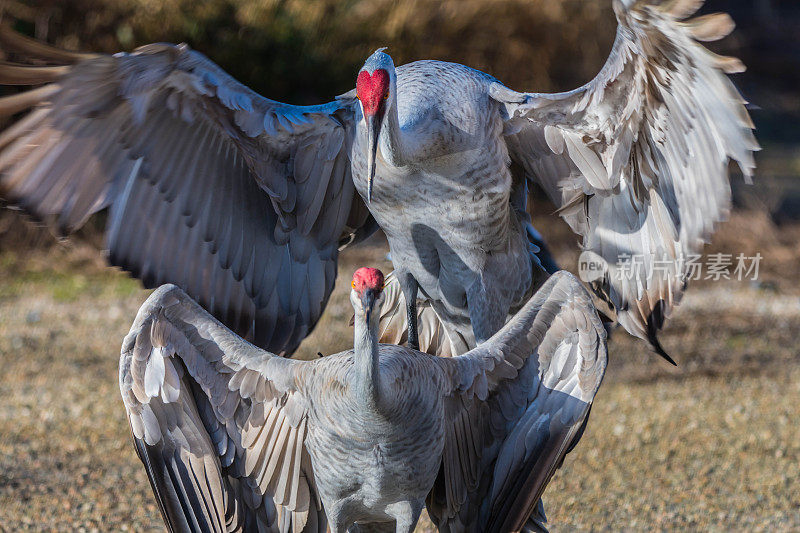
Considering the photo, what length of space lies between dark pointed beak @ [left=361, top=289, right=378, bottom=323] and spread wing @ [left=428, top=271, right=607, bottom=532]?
1.45ft

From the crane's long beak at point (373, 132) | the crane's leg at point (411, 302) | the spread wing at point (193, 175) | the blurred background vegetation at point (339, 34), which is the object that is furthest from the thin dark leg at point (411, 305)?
the blurred background vegetation at point (339, 34)

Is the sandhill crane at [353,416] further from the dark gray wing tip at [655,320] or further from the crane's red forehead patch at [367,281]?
the dark gray wing tip at [655,320]

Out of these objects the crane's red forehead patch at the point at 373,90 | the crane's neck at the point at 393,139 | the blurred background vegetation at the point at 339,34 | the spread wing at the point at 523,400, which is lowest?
the blurred background vegetation at the point at 339,34

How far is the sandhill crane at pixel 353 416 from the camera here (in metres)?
2.97

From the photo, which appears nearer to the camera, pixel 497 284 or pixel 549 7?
pixel 497 284

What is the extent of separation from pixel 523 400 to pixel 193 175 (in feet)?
Result: 4.36

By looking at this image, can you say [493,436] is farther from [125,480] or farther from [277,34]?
[277,34]

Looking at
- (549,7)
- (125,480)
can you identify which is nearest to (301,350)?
(125,480)

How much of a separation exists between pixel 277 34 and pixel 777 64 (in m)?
8.21

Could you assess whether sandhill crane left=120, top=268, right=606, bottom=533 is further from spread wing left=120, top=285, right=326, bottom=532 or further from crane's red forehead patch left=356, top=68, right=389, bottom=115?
crane's red forehead patch left=356, top=68, right=389, bottom=115

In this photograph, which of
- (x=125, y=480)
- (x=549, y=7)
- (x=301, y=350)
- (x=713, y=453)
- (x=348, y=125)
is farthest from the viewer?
(x=549, y=7)

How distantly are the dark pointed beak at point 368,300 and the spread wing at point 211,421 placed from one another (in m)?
0.41

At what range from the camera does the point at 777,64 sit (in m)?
14.0

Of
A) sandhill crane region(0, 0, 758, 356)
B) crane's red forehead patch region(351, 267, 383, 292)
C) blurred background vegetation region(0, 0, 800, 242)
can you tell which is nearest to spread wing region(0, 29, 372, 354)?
sandhill crane region(0, 0, 758, 356)
